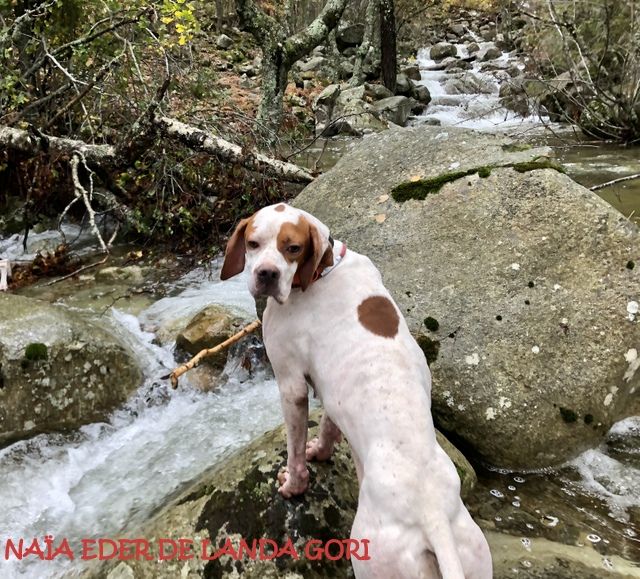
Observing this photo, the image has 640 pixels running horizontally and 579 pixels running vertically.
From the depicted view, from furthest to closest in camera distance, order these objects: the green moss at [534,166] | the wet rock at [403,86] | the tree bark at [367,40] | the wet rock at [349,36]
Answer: the wet rock at [349,36] < the wet rock at [403,86] < the tree bark at [367,40] < the green moss at [534,166]

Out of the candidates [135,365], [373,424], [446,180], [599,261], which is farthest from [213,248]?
[373,424]

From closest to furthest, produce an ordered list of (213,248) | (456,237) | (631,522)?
1. (631,522)
2. (456,237)
3. (213,248)

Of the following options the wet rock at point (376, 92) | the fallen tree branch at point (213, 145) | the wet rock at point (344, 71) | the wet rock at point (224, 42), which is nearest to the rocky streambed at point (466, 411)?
the fallen tree branch at point (213, 145)

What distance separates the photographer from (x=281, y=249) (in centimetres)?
249

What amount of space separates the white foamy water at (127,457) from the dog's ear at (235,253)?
186 cm

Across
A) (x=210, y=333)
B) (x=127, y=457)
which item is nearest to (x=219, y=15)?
(x=210, y=333)

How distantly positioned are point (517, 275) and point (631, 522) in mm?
1712

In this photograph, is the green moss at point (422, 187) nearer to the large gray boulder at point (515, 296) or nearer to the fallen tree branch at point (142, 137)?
the large gray boulder at point (515, 296)

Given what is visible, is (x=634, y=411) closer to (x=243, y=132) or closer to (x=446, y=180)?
(x=446, y=180)

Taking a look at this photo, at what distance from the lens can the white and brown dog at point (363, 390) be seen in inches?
78.0

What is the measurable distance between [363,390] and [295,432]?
1.97 ft

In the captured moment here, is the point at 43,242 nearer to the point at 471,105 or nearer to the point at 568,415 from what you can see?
the point at 568,415

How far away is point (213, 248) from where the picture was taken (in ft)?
23.0

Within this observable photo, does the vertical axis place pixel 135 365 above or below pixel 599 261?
below
